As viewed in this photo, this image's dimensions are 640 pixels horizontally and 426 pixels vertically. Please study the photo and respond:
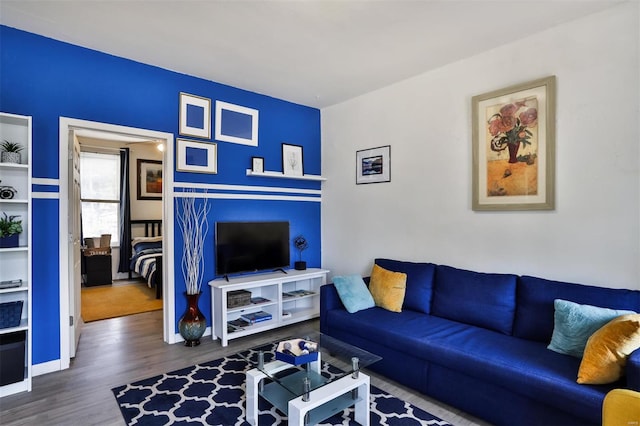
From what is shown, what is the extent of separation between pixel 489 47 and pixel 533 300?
7.00 feet

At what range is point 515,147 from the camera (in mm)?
2836

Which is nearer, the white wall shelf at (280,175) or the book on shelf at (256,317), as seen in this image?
the book on shelf at (256,317)

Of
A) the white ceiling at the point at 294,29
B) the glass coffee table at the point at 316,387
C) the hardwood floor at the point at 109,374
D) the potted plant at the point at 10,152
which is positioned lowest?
the hardwood floor at the point at 109,374

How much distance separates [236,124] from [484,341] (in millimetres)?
3232

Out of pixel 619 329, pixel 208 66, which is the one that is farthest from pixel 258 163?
pixel 619 329

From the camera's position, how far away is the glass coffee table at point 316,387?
1.85 metres

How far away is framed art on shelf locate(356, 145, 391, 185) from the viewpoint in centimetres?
387

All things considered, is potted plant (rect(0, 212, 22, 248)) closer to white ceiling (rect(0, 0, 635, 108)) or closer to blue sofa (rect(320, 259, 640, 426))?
white ceiling (rect(0, 0, 635, 108))

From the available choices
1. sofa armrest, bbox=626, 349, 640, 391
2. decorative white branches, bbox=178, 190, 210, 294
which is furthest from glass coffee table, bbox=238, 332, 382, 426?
decorative white branches, bbox=178, 190, 210, 294

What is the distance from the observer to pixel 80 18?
251cm

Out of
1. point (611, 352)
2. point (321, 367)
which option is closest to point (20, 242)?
point (321, 367)

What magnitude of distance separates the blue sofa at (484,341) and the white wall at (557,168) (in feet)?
0.97

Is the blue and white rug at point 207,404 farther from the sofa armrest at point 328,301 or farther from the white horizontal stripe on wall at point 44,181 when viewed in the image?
the white horizontal stripe on wall at point 44,181

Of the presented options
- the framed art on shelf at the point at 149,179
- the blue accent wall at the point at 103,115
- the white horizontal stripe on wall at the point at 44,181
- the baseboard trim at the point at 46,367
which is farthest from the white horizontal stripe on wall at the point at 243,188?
the framed art on shelf at the point at 149,179
